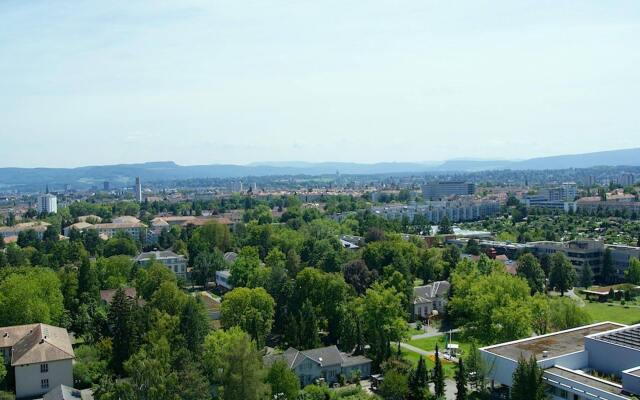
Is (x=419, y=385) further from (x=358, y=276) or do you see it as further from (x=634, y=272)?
(x=634, y=272)

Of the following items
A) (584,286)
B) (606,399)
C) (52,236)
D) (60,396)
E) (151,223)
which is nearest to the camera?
(606,399)

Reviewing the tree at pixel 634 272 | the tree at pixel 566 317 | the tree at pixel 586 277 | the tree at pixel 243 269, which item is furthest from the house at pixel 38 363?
the tree at pixel 634 272

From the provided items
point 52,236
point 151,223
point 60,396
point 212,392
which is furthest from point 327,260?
point 151,223

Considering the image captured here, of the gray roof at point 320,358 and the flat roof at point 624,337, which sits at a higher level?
the flat roof at point 624,337

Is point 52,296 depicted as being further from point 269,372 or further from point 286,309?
point 269,372

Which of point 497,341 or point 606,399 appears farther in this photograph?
point 497,341

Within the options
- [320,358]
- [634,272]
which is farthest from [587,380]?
[634,272]

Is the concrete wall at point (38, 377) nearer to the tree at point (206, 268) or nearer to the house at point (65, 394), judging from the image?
the house at point (65, 394)
